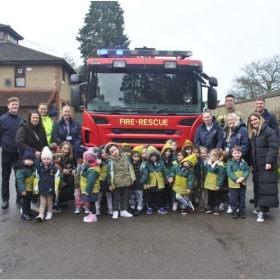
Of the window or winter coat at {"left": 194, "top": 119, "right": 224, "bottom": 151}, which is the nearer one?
winter coat at {"left": 194, "top": 119, "right": 224, "bottom": 151}

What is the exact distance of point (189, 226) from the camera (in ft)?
16.6

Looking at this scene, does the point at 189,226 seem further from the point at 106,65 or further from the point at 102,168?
the point at 106,65

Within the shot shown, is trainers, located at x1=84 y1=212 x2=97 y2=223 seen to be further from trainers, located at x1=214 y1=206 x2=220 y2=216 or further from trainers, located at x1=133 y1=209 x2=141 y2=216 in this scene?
trainers, located at x1=214 y1=206 x2=220 y2=216

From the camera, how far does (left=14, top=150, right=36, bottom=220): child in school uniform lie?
5.20 meters

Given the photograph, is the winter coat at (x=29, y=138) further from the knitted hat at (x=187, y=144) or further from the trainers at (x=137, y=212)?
the knitted hat at (x=187, y=144)

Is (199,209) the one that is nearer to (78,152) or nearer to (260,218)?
(260,218)

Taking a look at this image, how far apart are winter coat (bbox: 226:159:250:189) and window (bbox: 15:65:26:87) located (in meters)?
24.6

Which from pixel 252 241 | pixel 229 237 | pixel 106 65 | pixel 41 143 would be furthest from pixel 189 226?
pixel 106 65

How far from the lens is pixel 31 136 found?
5.50m

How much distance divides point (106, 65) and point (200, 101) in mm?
2010

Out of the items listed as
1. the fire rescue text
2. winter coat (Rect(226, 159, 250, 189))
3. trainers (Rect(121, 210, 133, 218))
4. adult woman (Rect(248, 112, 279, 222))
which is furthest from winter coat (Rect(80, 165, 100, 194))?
adult woman (Rect(248, 112, 279, 222))

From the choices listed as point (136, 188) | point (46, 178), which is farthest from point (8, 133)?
point (136, 188)

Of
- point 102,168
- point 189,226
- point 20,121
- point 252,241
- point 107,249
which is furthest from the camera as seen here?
point 20,121

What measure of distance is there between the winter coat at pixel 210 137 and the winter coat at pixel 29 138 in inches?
110
